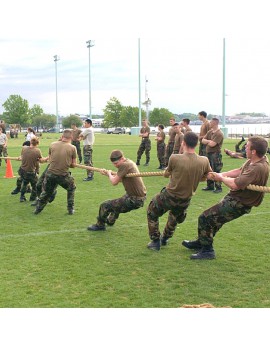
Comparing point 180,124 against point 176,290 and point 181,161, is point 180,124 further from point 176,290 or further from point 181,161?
point 176,290

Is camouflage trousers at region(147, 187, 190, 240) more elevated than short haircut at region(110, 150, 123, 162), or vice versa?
short haircut at region(110, 150, 123, 162)

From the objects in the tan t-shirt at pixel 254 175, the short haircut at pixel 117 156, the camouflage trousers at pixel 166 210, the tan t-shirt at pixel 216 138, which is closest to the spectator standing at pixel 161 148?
the tan t-shirt at pixel 216 138

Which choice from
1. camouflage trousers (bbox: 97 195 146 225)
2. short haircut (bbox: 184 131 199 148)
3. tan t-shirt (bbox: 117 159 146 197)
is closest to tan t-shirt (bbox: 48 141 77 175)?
camouflage trousers (bbox: 97 195 146 225)

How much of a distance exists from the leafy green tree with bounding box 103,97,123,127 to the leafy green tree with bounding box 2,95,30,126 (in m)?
21.8

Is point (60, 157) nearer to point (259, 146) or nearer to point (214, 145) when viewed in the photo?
point (214, 145)

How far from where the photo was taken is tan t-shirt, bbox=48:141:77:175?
991 centimetres

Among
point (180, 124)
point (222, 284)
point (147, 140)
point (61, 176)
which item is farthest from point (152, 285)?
point (147, 140)

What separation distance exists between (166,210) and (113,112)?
122 m

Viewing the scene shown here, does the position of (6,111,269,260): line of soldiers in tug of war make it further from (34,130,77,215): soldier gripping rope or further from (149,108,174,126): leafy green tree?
(149,108,174,126): leafy green tree

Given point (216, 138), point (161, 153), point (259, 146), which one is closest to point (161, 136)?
point (161, 153)

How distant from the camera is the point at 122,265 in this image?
22.2 ft

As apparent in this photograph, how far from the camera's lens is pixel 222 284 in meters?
5.93

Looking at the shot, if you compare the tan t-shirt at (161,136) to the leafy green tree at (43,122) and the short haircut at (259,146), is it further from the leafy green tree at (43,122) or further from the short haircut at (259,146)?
the leafy green tree at (43,122)

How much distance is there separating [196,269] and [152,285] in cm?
94
